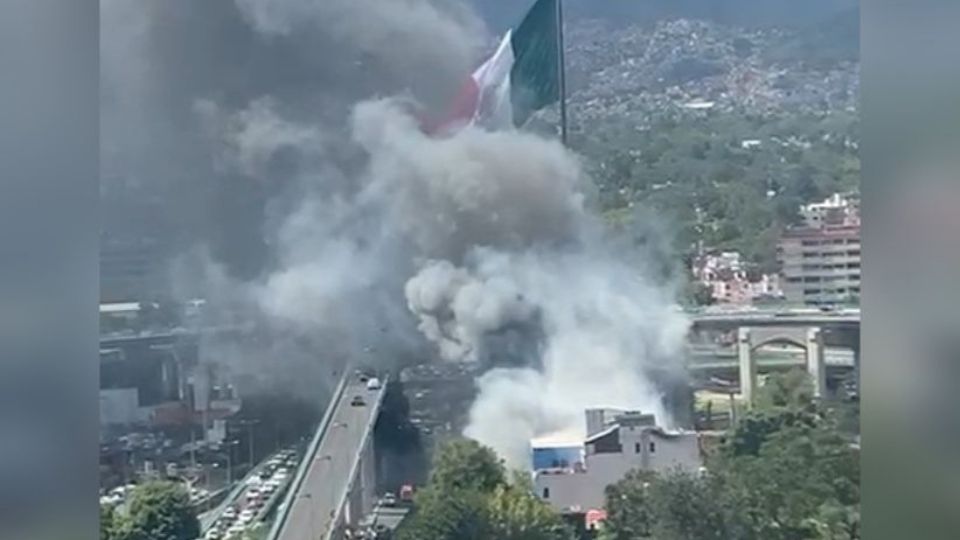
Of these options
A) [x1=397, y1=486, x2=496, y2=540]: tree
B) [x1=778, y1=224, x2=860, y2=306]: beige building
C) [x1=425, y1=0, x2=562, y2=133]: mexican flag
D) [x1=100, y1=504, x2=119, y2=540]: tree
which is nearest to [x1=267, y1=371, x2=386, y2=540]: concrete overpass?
[x1=397, y1=486, x2=496, y2=540]: tree

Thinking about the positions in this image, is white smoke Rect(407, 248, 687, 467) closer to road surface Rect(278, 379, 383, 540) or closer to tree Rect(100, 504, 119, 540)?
road surface Rect(278, 379, 383, 540)

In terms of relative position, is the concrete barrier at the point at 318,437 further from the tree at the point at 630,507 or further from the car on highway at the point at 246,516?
the tree at the point at 630,507

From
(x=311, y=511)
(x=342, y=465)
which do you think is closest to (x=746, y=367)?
(x=342, y=465)

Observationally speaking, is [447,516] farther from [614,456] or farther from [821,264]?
[821,264]

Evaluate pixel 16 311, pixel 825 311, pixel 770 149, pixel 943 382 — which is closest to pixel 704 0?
pixel 770 149

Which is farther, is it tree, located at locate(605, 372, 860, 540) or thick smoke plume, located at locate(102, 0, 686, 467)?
A: thick smoke plume, located at locate(102, 0, 686, 467)

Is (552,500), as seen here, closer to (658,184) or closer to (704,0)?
(658,184)

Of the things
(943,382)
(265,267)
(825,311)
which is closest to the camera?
(943,382)
